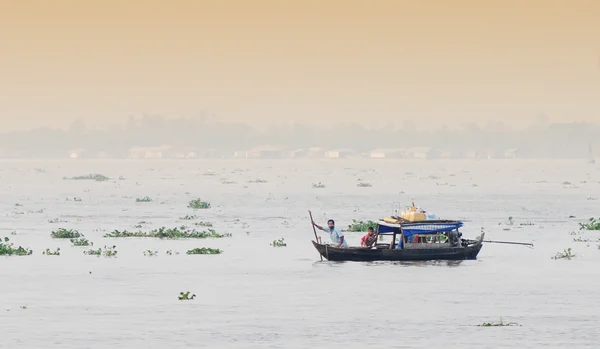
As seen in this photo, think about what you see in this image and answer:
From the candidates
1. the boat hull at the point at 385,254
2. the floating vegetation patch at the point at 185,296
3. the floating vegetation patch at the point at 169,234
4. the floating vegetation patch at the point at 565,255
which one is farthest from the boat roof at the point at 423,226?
the floating vegetation patch at the point at 169,234

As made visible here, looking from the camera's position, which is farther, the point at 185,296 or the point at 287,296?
the point at 287,296

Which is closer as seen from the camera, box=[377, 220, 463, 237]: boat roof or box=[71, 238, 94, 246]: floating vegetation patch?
box=[377, 220, 463, 237]: boat roof

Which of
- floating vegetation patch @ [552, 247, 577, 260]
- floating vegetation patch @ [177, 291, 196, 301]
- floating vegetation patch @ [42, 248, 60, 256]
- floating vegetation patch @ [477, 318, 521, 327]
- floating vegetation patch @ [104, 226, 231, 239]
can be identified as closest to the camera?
floating vegetation patch @ [477, 318, 521, 327]

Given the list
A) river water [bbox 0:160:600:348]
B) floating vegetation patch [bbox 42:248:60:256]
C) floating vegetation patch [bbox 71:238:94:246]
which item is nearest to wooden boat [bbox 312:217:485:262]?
river water [bbox 0:160:600:348]

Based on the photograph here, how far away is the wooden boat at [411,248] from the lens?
43.2 m

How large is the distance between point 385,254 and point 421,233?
61.2 inches

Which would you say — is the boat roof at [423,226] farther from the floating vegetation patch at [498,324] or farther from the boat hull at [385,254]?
the floating vegetation patch at [498,324]

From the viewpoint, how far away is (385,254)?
43156 millimetres

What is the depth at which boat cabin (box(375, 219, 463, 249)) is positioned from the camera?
4322 cm

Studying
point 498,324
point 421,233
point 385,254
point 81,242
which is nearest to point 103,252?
point 81,242

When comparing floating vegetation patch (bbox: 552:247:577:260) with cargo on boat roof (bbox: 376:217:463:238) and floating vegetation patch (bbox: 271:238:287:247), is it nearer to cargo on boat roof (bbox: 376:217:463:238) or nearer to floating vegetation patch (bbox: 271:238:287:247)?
cargo on boat roof (bbox: 376:217:463:238)

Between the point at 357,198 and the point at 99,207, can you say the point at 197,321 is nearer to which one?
the point at 99,207

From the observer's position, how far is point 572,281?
3850cm

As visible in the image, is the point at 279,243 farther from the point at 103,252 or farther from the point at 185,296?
the point at 185,296
